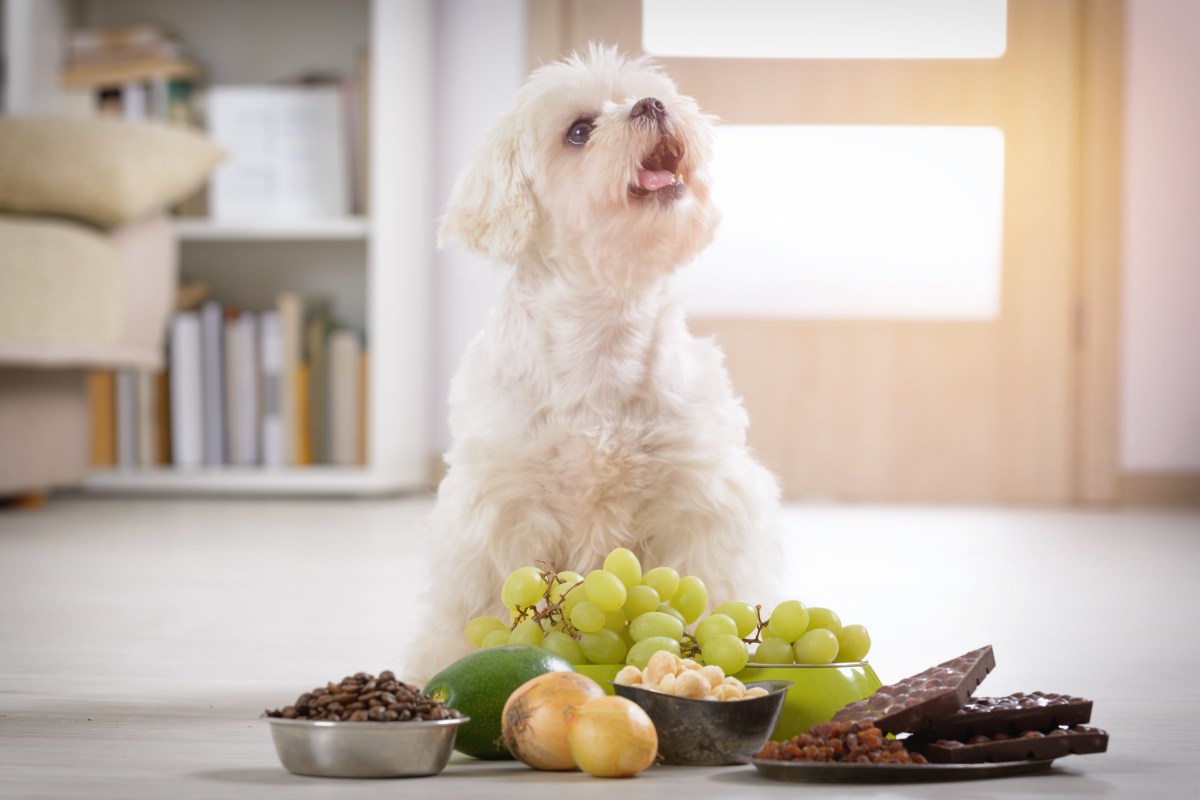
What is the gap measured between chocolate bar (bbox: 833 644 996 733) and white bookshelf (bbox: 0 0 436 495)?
351 centimetres

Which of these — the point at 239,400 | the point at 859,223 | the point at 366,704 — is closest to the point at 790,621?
the point at 366,704

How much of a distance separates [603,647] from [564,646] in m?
0.04

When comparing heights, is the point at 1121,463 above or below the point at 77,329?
below

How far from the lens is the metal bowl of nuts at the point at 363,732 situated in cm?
114

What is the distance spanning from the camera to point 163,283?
4438 millimetres

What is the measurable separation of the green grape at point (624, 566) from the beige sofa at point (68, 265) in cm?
285

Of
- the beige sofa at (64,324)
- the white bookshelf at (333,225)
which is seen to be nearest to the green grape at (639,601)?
the beige sofa at (64,324)

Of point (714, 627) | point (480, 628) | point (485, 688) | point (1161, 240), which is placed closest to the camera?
point (485, 688)

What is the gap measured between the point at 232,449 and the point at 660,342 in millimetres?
3405

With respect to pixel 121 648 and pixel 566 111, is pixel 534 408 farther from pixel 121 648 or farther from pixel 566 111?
pixel 121 648

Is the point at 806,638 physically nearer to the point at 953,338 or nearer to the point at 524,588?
the point at 524,588

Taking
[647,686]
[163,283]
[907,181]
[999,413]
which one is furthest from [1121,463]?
[647,686]

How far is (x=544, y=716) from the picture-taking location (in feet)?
3.87

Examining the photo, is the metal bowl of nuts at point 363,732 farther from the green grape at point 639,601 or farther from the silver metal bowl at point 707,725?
the green grape at point 639,601
